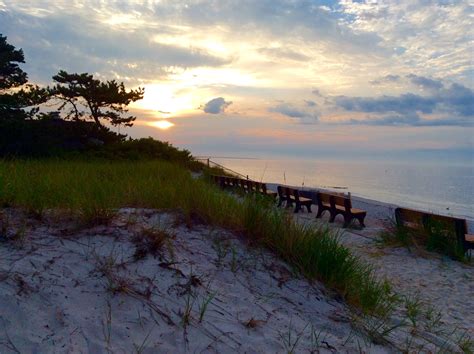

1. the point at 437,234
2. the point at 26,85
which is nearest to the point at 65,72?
the point at 26,85

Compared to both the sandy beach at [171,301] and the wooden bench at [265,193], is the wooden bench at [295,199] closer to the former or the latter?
the wooden bench at [265,193]

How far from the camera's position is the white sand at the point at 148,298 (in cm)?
332

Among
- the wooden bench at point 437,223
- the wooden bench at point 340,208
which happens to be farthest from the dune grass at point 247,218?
the wooden bench at point 340,208

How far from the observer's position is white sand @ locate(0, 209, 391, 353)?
10.9 feet

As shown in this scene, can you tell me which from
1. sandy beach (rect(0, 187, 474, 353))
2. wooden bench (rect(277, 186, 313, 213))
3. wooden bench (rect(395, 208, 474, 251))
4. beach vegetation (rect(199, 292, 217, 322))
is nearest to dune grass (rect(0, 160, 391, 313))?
sandy beach (rect(0, 187, 474, 353))

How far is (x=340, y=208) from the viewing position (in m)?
12.5

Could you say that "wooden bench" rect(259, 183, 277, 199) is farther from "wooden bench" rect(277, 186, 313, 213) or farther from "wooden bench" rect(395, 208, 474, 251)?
"wooden bench" rect(395, 208, 474, 251)

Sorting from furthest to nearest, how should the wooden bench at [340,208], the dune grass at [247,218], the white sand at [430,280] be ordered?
1. the wooden bench at [340,208]
2. the dune grass at [247,218]
3. the white sand at [430,280]

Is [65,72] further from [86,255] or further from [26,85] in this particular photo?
[86,255]

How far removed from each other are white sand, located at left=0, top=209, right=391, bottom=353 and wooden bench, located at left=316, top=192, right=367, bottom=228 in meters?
7.12

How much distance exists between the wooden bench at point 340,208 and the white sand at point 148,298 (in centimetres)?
712

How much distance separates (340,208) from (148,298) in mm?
9423

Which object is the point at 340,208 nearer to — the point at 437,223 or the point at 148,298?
the point at 437,223

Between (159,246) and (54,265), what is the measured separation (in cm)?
105
